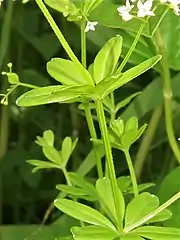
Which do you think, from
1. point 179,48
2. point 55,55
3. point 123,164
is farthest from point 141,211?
point 55,55

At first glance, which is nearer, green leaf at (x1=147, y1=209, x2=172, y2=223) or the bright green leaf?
green leaf at (x1=147, y1=209, x2=172, y2=223)

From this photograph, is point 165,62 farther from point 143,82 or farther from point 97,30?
point 143,82

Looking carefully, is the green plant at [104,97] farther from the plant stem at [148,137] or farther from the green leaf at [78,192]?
the plant stem at [148,137]

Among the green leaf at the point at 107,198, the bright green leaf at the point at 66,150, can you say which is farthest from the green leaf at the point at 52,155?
the green leaf at the point at 107,198

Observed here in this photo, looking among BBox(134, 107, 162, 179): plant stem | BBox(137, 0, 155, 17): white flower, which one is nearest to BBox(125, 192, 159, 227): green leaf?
BBox(137, 0, 155, 17): white flower

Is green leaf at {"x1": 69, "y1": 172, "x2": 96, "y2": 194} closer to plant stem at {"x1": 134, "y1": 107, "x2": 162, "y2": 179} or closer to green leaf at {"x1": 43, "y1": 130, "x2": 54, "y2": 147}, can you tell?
green leaf at {"x1": 43, "y1": 130, "x2": 54, "y2": 147}

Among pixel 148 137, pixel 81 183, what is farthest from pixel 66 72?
pixel 148 137
